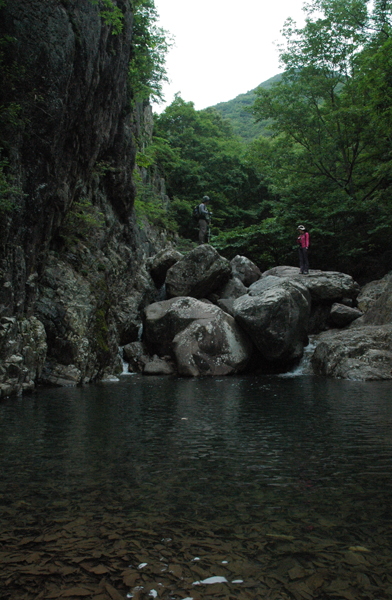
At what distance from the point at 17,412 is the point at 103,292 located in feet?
22.6

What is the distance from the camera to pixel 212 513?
8.14 ft

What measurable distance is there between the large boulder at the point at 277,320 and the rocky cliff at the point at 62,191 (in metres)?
4.54

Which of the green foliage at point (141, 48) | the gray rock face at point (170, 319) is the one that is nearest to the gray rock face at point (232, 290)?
the gray rock face at point (170, 319)

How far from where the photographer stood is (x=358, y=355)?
11.5 m

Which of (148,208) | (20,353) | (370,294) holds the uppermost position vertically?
(148,208)

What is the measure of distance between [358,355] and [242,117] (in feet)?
259

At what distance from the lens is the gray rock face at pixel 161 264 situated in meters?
17.9

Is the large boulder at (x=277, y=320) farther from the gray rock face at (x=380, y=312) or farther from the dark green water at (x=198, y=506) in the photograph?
the dark green water at (x=198, y=506)

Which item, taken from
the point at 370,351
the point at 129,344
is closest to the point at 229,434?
the point at 370,351

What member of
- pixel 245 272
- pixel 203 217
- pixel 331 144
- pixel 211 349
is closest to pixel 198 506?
pixel 211 349

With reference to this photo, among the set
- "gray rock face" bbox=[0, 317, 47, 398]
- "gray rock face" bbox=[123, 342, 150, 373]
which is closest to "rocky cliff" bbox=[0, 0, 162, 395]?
"gray rock face" bbox=[0, 317, 47, 398]

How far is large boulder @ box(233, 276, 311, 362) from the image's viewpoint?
1327 cm

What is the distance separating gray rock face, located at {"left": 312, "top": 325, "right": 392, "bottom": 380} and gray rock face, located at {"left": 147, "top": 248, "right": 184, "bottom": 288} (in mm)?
7737

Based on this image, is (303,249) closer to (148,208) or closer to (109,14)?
(148,208)
